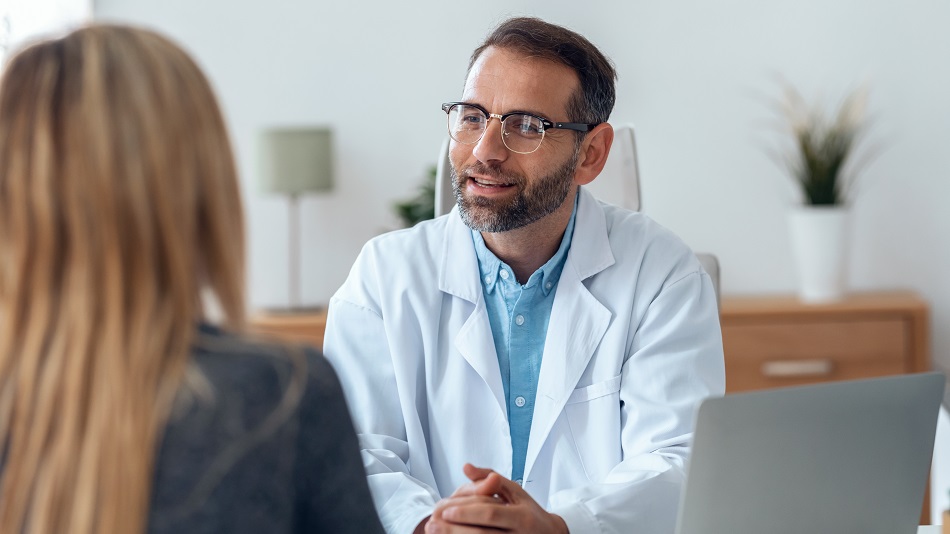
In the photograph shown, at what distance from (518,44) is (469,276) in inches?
15.7

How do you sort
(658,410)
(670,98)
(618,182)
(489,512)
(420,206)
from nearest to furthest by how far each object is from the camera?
(489,512) < (658,410) < (618,182) < (420,206) < (670,98)

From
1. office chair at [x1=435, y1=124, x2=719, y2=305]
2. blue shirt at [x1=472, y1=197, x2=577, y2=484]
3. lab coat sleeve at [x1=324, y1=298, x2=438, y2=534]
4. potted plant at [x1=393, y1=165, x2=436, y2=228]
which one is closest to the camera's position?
lab coat sleeve at [x1=324, y1=298, x2=438, y2=534]

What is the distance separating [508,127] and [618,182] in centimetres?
33

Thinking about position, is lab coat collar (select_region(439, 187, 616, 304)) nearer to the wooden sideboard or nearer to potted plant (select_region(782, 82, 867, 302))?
the wooden sideboard

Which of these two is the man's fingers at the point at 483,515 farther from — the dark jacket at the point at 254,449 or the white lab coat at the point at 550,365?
the dark jacket at the point at 254,449

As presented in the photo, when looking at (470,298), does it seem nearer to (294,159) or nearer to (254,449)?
(254,449)

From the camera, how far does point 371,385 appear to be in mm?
1745

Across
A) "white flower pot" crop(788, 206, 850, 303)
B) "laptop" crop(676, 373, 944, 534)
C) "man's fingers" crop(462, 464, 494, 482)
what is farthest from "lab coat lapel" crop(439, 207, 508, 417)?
"white flower pot" crop(788, 206, 850, 303)

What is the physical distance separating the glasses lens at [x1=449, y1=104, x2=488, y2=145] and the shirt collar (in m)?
0.17

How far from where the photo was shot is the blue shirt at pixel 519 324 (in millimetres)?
1750

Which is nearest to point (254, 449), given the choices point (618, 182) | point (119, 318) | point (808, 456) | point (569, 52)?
point (119, 318)

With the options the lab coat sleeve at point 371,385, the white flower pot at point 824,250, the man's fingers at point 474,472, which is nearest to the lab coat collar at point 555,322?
the lab coat sleeve at point 371,385

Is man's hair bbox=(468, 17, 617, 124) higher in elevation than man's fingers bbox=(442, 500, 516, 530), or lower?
higher

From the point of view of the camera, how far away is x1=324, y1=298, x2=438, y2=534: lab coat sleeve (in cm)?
164
